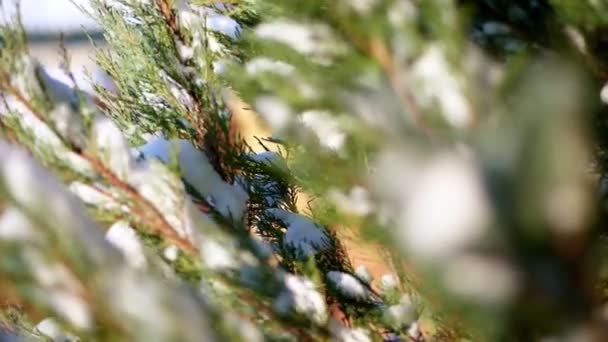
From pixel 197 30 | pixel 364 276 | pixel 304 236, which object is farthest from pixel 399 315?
pixel 197 30

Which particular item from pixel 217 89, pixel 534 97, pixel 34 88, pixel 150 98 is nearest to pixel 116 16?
pixel 150 98

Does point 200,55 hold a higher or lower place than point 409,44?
higher

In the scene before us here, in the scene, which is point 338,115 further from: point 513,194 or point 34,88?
point 34,88

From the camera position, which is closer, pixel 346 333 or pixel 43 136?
pixel 43 136

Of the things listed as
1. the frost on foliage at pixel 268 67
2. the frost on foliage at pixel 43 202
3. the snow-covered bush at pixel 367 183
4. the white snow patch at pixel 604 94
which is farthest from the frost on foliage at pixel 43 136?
the white snow patch at pixel 604 94

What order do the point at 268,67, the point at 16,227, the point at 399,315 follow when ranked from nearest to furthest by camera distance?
the point at 16,227
the point at 268,67
the point at 399,315

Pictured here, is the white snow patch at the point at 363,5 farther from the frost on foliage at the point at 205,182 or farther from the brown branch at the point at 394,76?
the frost on foliage at the point at 205,182

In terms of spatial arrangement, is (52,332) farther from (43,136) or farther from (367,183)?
(367,183)
